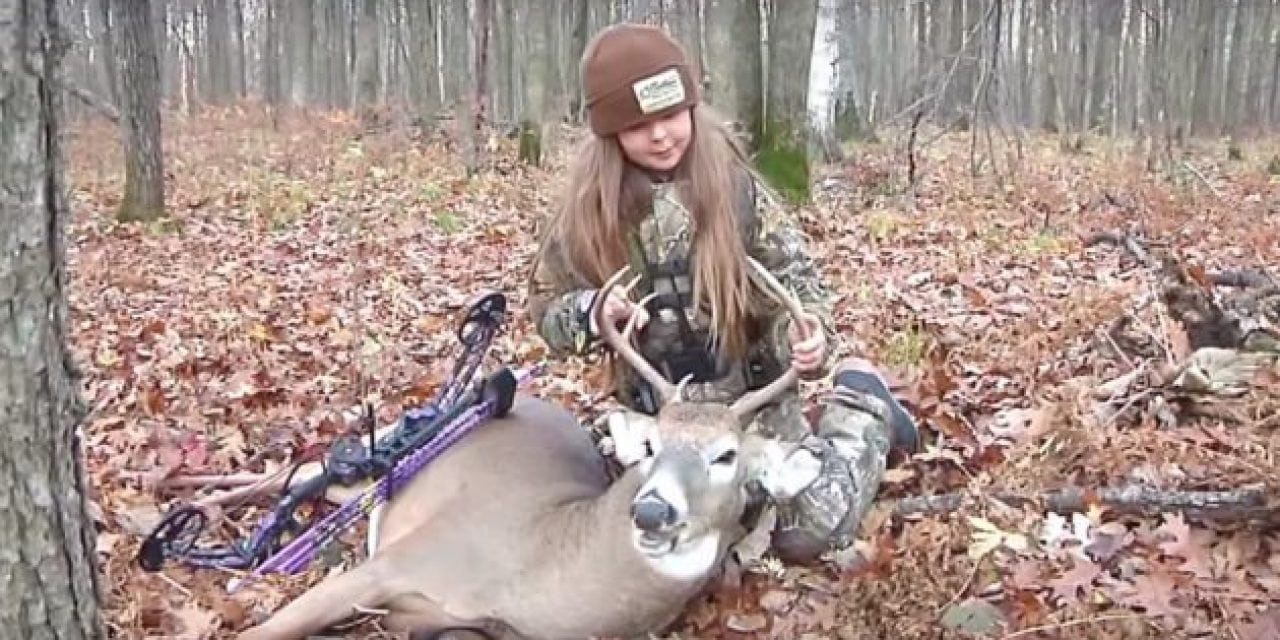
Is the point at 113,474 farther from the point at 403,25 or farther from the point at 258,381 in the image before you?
the point at 403,25

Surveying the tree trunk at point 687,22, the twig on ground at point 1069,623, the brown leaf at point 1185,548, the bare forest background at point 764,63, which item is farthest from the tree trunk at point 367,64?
the twig on ground at point 1069,623

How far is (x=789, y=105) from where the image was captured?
37.3 feet

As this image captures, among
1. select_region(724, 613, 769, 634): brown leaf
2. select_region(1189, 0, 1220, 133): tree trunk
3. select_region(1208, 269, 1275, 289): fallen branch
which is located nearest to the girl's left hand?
select_region(724, 613, 769, 634): brown leaf

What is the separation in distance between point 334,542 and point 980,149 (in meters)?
15.4

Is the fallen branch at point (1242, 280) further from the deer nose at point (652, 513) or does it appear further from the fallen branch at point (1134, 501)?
the deer nose at point (652, 513)

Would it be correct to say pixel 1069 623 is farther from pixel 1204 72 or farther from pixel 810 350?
pixel 1204 72

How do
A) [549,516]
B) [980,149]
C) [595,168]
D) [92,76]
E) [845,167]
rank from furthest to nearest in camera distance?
1. [92,76]
2. [980,149]
3. [845,167]
4. [595,168]
5. [549,516]

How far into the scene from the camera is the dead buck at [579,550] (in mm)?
3797

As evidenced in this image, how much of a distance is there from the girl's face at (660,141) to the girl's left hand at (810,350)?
1.94 ft

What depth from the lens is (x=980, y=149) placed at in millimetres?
18875

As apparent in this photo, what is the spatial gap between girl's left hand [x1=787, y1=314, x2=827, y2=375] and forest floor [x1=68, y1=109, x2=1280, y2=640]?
51 centimetres

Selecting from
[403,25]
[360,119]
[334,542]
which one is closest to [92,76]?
[403,25]

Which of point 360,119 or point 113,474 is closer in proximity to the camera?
point 113,474

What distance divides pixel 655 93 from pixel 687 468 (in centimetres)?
102
